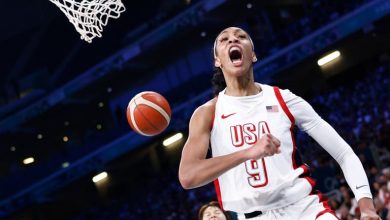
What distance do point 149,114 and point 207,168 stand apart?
3.32 metres

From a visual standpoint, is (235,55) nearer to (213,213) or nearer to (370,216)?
(370,216)

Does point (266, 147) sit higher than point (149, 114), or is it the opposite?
point (149, 114)

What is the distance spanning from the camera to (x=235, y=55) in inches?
136

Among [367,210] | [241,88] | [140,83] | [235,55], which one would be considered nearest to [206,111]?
[241,88]

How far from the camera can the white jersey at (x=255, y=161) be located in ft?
10.7

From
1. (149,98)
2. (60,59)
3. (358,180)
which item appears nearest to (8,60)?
(60,59)

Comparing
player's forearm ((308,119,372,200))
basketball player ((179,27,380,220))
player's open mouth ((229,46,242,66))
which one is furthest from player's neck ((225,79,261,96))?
player's forearm ((308,119,372,200))

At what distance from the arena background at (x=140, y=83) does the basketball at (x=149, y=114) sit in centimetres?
918

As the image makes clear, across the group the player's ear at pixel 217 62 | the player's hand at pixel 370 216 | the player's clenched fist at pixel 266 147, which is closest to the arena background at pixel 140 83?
the player's ear at pixel 217 62

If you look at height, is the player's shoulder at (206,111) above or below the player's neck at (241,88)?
below

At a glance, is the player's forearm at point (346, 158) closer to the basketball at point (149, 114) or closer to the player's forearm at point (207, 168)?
the player's forearm at point (207, 168)

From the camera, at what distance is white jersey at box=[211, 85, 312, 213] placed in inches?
129

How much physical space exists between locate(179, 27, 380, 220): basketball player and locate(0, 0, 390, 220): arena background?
11988 millimetres

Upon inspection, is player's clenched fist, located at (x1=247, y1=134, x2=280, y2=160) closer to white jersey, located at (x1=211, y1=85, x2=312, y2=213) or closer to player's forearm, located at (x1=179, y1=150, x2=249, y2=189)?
player's forearm, located at (x1=179, y1=150, x2=249, y2=189)
